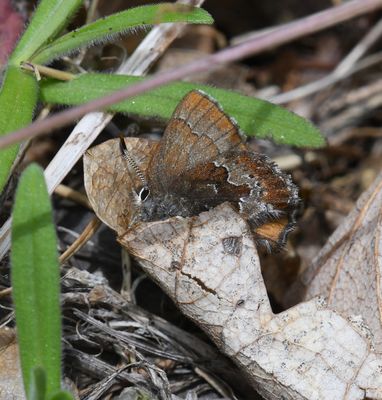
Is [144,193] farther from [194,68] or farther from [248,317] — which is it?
[194,68]

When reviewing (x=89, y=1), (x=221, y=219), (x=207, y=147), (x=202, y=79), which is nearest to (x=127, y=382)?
(x=221, y=219)

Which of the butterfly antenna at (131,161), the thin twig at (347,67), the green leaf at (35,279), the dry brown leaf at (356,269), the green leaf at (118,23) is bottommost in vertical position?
the dry brown leaf at (356,269)

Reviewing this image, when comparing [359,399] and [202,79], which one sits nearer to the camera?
[359,399]

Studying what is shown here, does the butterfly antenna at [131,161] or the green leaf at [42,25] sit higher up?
the green leaf at [42,25]

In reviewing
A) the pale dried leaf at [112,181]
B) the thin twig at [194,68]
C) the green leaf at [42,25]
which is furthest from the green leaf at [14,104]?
the thin twig at [194,68]

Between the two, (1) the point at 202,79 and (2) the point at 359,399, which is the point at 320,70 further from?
(2) the point at 359,399

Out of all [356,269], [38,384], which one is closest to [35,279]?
[38,384]

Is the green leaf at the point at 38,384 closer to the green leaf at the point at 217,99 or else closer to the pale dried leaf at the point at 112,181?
the pale dried leaf at the point at 112,181

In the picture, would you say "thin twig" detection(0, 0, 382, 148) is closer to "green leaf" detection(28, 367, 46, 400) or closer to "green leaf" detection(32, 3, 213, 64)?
"green leaf" detection(28, 367, 46, 400)
